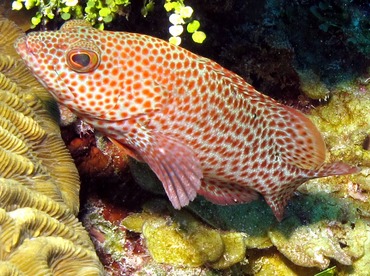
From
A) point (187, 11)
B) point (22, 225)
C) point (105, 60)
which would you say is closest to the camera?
point (22, 225)

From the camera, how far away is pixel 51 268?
2.96 m

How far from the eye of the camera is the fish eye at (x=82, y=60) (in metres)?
3.25

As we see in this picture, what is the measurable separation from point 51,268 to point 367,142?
151 inches

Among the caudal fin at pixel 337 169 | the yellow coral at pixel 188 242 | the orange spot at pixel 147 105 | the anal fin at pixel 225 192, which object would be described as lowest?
the yellow coral at pixel 188 242

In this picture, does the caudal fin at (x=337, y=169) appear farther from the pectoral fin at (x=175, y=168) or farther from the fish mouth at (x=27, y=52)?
the fish mouth at (x=27, y=52)

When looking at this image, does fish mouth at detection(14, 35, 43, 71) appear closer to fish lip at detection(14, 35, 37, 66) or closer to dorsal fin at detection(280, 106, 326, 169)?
fish lip at detection(14, 35, 37, 66)

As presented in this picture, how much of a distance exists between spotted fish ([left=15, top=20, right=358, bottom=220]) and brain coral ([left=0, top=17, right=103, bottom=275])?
17.1 inches

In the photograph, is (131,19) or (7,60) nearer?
(7,60)

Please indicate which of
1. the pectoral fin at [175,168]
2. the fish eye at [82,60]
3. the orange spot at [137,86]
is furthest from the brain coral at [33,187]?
the orange spot at [137,86]

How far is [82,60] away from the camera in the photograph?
3295mm

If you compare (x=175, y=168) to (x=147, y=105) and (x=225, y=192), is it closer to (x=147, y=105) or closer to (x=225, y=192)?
(x=147, y=105)

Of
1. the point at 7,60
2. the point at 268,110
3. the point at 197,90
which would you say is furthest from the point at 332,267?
the point at 7,60

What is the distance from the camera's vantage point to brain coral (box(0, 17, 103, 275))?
2760 mm

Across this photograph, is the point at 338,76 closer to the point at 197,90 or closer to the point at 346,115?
the point at 346,115
